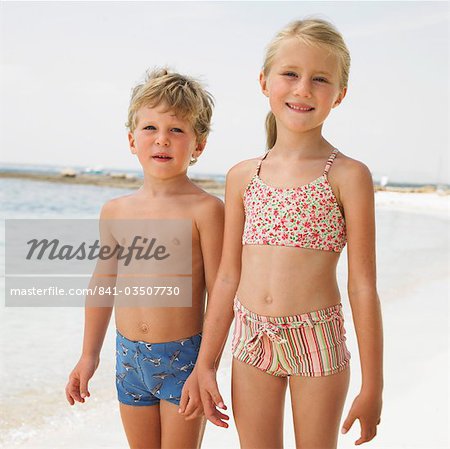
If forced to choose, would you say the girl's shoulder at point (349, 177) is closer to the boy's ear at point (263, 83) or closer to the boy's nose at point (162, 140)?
the boy's ear at point (263, 83)

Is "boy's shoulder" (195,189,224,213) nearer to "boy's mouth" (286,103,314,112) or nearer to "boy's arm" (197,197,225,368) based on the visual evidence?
"boy's arm" (197,197,225,368)

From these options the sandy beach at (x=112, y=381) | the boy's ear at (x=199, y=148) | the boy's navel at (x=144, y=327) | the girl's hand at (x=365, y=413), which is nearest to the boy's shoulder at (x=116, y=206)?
the boy's ear at (x=199, y=148)

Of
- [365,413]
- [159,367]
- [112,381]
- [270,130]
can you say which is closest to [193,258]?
[159,367]

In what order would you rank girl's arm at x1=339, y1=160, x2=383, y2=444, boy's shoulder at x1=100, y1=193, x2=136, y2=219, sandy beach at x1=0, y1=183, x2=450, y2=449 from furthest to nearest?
1. sandy beach at x1=0, y1=183, x2=450, y2=449
2. boy's shoulder at x1=100, y1=193, x2=136, y2=219
3. girl's arm at x1=339, y1=160, x2=383, y2=444

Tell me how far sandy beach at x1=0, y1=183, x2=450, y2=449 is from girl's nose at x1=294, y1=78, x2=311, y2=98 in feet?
5.94

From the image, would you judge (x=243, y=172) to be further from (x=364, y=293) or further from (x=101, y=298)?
(x=101, y=298)

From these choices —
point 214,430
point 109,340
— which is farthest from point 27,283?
point 214,430

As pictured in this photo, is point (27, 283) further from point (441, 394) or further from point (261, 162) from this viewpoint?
point (261, 162)

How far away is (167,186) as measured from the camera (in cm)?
208

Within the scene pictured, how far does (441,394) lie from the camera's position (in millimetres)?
3492

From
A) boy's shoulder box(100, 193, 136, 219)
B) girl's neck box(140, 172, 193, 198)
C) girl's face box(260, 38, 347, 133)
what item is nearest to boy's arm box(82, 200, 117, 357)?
boy's shoulder box(100, 193, 136, 219)

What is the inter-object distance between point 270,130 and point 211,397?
81 cm

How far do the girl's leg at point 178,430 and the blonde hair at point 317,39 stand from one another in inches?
41.3

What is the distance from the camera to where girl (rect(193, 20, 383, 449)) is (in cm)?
173
